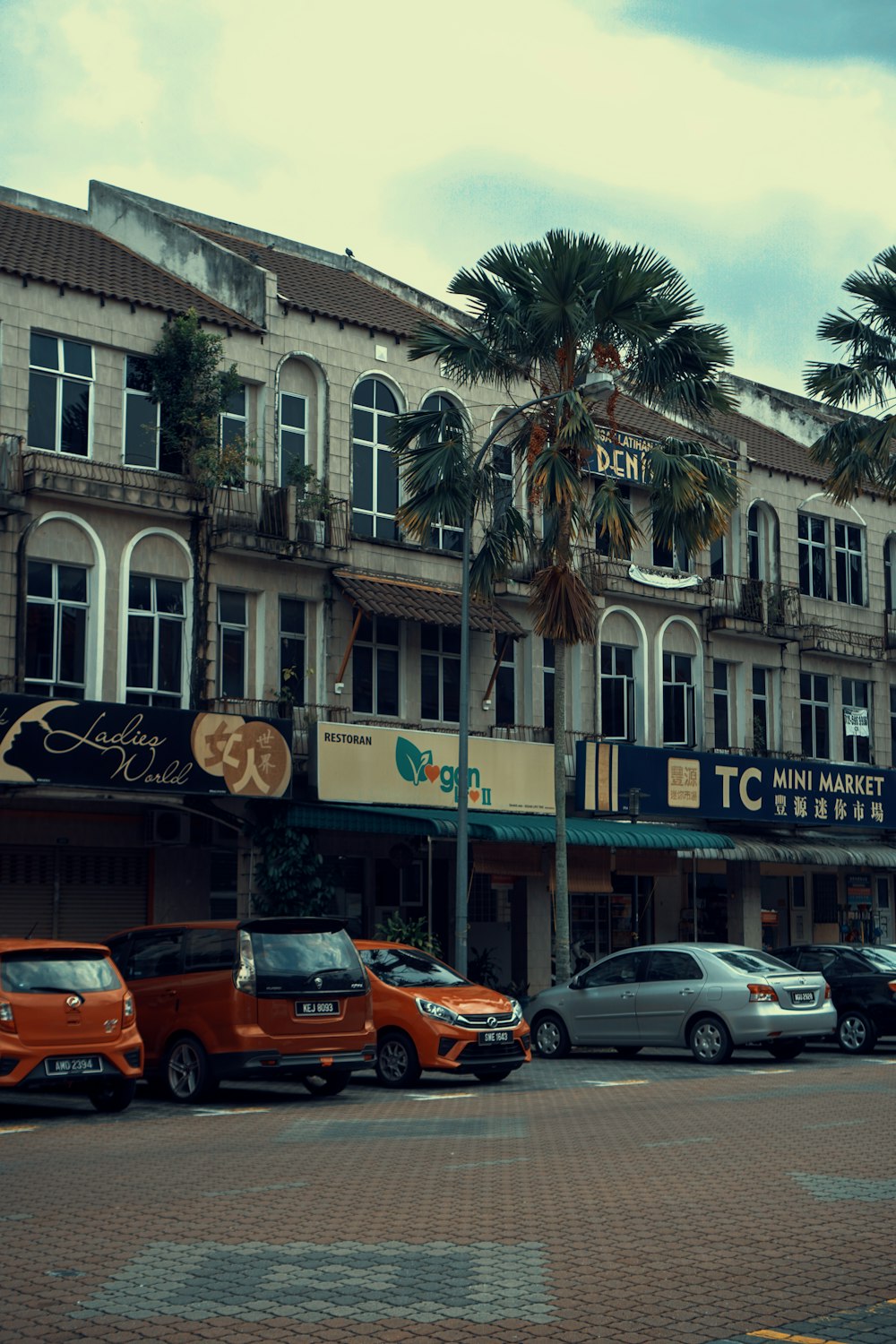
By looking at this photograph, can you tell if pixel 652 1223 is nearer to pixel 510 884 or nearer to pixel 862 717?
pixel 510 884

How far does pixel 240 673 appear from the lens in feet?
92.0

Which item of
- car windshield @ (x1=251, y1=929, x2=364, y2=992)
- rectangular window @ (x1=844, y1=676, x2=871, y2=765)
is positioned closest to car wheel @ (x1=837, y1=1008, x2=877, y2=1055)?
car windshield @ (x1=251, y1=929, x2=364, y2=992)

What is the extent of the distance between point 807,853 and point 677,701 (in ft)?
14.5

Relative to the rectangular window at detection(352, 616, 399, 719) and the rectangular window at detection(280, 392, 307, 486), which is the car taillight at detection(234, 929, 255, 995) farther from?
the rectangular window at detection(280, 392, 307, 486)

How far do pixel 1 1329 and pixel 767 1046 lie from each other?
16.5m

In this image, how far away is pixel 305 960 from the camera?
53.4 ft

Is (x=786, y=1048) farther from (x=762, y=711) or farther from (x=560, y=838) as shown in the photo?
(x=762, y=711)

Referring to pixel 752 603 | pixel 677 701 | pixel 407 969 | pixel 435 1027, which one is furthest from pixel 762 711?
pixel 435 1027

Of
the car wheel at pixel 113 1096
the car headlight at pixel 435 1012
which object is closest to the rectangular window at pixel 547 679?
the car headlight at pixel 435 1012

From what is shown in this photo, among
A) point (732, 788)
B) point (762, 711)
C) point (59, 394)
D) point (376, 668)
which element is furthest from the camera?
point (762, 711)

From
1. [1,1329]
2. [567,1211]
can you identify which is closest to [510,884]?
[567,1211]

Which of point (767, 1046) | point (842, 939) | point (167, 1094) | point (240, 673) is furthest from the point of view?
point (842, 939)

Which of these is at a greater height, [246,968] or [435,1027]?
[246,968]

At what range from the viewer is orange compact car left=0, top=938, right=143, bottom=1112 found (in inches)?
565
